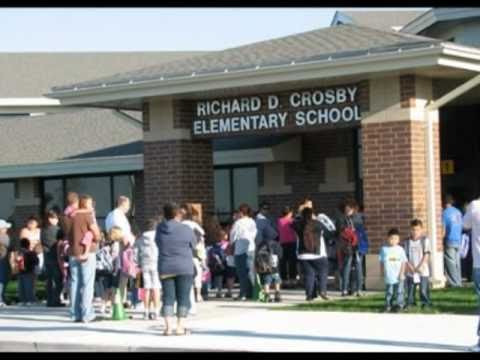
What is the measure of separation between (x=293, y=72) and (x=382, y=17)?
19.2 m

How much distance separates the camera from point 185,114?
23141mm

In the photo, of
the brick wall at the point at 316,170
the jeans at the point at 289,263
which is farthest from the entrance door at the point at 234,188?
the jeans at the point at 289,263

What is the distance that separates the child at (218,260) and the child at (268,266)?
1219mm

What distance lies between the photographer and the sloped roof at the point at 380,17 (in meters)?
36.7

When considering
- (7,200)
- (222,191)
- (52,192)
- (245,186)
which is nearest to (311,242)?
(245,186)

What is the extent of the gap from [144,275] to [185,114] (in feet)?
20.4

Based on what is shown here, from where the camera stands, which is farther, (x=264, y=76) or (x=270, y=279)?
(x=264, y=76)

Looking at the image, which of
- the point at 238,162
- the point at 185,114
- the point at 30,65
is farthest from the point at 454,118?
the point at 30,65

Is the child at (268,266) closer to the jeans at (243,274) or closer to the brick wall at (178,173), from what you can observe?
the jeans at (243,274)

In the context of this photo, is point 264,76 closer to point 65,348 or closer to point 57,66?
point 65,348

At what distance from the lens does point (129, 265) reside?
711 inches

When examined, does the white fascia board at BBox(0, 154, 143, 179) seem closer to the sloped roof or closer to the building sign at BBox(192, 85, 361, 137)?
the building sign at BBox(192, 85, 361, 137)

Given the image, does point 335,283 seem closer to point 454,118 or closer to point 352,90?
point 352,90

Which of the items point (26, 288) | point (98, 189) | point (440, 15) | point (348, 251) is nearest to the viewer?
point (348, 251)
